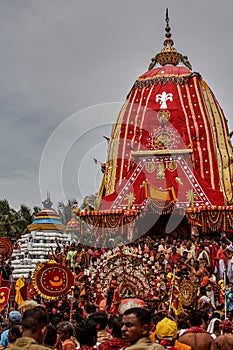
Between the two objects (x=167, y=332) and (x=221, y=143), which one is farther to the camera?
(x=221, y=143)

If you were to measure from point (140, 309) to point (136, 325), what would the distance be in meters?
0.13

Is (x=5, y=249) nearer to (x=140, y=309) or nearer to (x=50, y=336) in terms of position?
(x=50, y=336)

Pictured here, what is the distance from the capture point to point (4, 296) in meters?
13.5

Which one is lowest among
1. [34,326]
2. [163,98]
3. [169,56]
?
[34,326]

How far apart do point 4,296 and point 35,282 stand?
83 cm

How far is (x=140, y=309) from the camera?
4.58m

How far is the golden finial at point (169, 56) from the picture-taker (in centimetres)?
3198

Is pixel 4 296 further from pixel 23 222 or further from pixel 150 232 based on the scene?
pixel 23 222

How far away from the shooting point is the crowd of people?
458cm

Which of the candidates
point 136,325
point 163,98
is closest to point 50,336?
point 136,325

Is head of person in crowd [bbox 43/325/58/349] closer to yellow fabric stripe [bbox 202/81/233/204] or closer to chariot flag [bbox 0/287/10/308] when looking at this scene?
chariot flag [bbox 0/287/10/308]

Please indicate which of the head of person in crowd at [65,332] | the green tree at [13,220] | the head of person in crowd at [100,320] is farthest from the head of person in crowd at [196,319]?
the green tree at [13,220]

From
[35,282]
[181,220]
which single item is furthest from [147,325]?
[181,220]

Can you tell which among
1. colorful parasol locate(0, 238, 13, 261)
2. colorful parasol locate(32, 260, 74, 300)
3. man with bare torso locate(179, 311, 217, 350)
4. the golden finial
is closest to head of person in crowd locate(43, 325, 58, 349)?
man with bare torso locate(179, 311, 217, 350)
